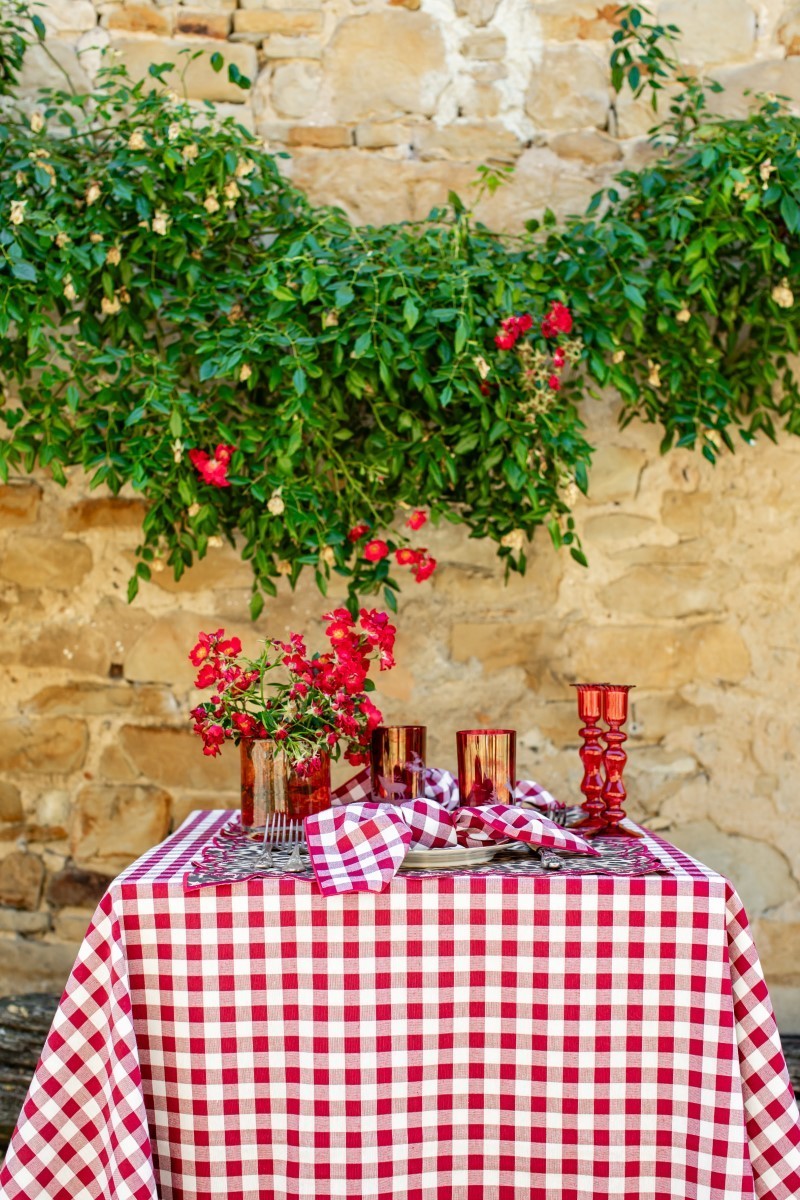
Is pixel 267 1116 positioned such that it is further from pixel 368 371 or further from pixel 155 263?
pixel 155 263

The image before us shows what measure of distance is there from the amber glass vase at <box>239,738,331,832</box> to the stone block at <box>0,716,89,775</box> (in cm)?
101

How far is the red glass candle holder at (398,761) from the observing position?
1.81 metres

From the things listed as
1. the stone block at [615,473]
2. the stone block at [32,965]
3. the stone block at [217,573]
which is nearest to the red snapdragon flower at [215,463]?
the stone block at [217,573]

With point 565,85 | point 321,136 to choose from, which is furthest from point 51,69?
point 565,85

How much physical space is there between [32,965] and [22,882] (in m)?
0.21

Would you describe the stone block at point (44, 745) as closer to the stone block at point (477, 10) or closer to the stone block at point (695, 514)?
the stone block at point (695, 514)

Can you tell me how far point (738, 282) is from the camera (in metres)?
2.48

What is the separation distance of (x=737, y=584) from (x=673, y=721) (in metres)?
0.38

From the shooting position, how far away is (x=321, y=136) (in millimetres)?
2646

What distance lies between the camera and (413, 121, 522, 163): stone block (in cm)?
264

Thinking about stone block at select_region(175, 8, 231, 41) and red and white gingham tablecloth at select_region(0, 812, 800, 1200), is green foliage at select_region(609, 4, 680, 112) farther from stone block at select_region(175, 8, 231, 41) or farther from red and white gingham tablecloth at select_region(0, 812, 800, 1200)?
red and white gingham tablecloth at select_region(0, 812, 800, 1200)

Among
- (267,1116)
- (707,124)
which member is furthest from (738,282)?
(267,1116)

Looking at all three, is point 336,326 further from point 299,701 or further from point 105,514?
point 299,701

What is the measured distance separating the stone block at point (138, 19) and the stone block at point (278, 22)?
0.60 feet
